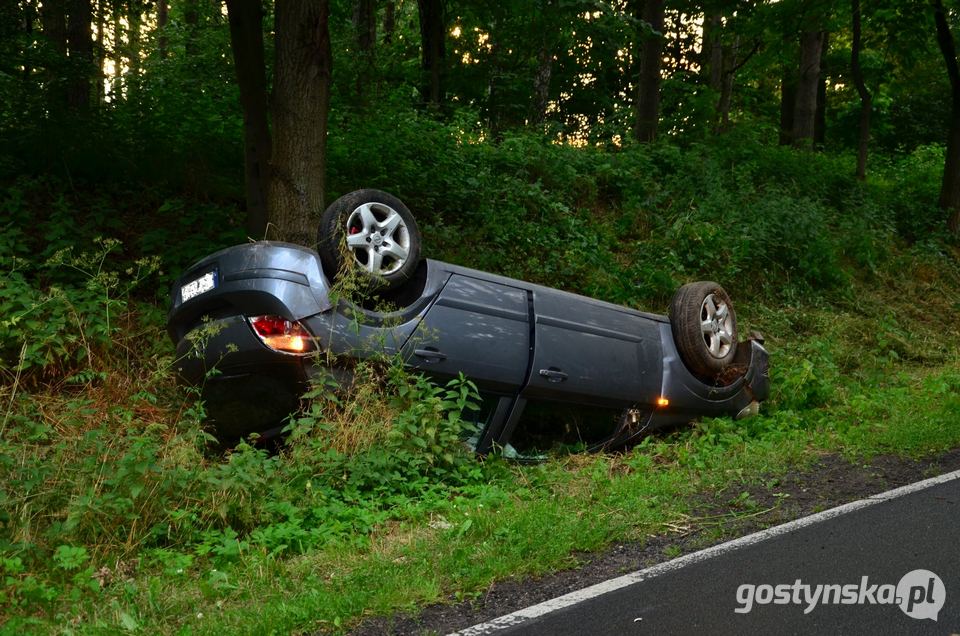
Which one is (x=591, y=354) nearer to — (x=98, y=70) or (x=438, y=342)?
(x=438, y=342)

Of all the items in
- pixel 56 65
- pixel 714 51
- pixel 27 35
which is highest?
pixel 714 51

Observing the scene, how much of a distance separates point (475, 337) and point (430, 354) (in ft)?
1.26

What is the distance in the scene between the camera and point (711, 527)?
543 cm

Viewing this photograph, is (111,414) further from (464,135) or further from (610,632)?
(464,135)

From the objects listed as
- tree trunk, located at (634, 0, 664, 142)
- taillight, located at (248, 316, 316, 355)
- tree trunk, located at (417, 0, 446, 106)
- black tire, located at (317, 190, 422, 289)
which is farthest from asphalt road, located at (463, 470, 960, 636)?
tree trunk, located at (417, 0, 446, 106)

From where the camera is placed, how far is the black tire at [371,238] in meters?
6.37

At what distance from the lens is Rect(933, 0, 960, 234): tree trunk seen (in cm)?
1722

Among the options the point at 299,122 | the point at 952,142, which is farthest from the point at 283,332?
the point at 952,142

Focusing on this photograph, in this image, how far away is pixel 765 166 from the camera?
57.3ft

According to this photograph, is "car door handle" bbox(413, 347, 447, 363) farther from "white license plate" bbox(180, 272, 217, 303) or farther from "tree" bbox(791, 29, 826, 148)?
"tree" bbox(791, 29, 826, 148)

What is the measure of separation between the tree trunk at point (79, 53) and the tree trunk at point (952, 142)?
1535 cm

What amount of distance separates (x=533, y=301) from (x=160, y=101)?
7761mm

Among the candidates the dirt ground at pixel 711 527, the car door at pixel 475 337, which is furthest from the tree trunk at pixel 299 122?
the dirt ground at pixel 711 527

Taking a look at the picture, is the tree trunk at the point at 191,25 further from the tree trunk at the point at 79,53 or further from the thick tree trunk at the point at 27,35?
the thick tree trunk at the point at 27,35
